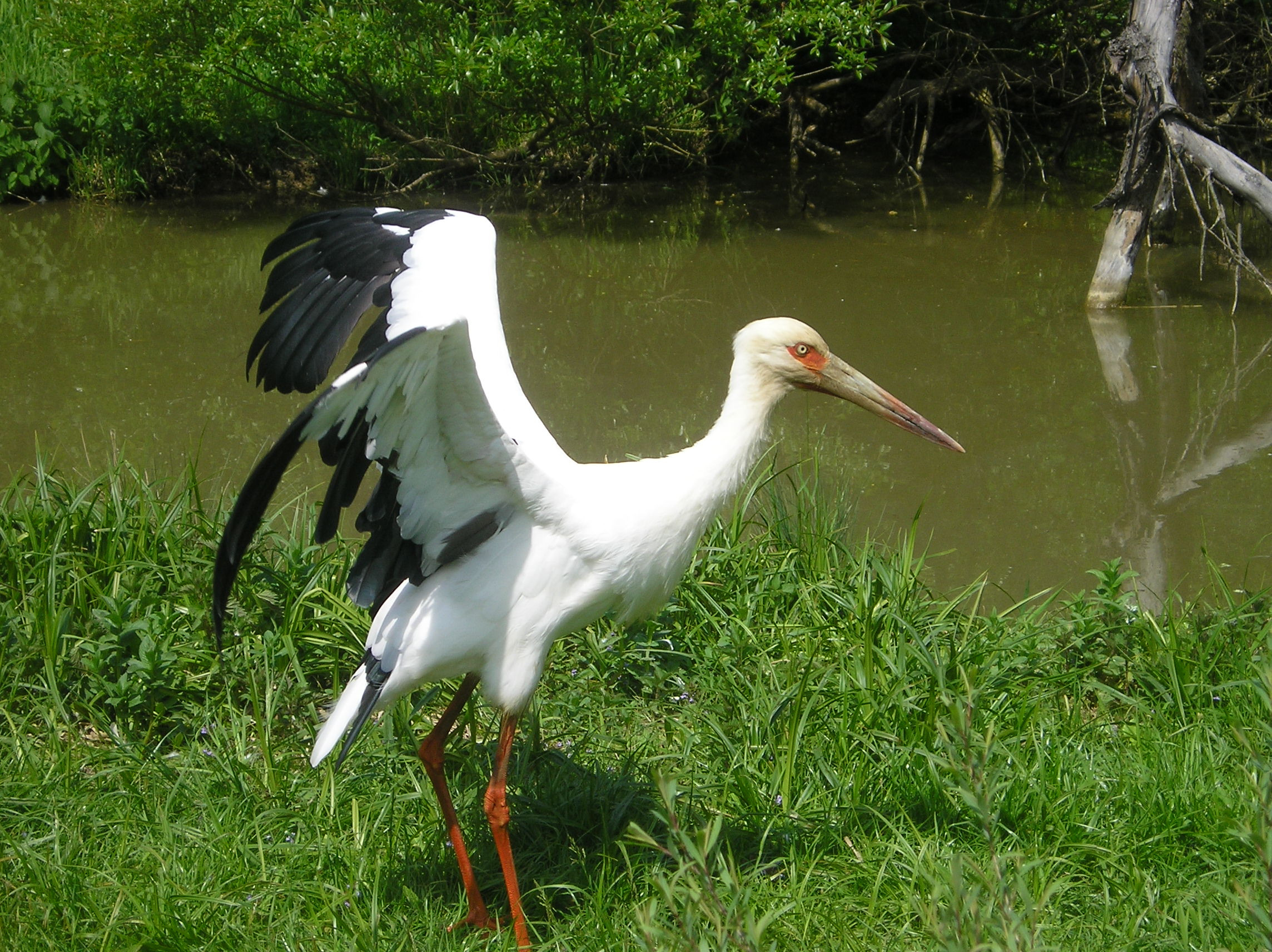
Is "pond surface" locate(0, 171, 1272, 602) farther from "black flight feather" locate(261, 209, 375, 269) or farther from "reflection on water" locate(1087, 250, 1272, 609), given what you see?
"black flight feather" locate(261, 209, 375, 269)

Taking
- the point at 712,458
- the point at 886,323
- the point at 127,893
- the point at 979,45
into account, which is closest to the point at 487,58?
the point at 886,323

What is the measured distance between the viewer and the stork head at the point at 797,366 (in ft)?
10.2

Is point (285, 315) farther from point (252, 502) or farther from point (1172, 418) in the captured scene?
point (1172, 418)

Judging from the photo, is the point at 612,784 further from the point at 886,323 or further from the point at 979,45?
the point at 979,45

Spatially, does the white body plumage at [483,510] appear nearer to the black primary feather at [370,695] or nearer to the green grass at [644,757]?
the black primary feather at [370,695]

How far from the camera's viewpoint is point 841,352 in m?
6.68

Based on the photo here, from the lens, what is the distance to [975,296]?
7.66 meters

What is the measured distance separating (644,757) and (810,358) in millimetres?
1144

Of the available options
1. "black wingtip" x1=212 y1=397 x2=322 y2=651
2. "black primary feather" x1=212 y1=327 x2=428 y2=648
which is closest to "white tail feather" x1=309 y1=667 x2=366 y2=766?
"black primary feather" x1=212 y1=327 x2=428 y2=648

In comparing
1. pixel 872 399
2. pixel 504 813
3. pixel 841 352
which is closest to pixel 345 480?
pixel 504 813

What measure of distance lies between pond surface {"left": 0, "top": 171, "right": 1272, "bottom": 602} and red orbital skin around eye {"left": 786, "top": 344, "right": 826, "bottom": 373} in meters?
1.16

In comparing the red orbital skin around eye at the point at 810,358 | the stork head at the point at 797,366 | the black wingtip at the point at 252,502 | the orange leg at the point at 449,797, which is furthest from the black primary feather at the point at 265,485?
the red orbital skin around eye at the point at 810,358

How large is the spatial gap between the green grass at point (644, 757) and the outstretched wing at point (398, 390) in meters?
0.58

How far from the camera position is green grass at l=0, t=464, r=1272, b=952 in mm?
2654
